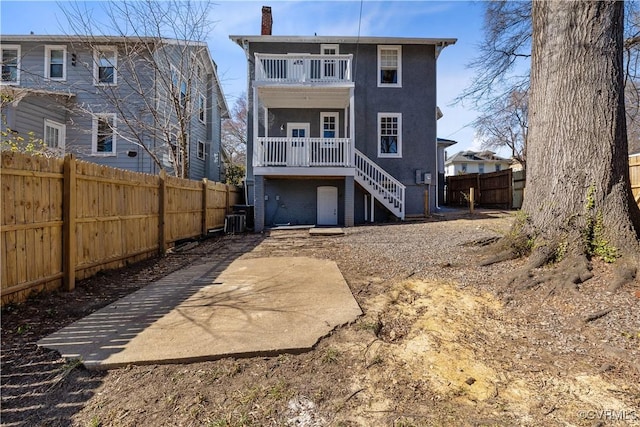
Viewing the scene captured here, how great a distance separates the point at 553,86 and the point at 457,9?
726 centimetres

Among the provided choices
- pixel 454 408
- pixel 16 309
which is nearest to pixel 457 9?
pixel 454 408

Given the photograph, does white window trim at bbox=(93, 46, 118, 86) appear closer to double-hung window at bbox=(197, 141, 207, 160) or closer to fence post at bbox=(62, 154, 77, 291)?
double-hung window at bbox=(197, 141, 207, 160)

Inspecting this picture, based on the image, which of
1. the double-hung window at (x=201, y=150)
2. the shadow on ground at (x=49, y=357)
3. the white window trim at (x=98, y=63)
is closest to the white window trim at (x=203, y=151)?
the double-hung window at (x=201, y=150)

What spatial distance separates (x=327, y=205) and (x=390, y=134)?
433 cm

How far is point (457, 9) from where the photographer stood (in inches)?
395

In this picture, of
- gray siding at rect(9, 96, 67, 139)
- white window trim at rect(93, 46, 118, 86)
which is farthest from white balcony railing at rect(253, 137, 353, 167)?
gray siding at rect(9, 96, 67, 139)

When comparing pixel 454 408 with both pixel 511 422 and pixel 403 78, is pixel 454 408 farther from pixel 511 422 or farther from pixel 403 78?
pixel 403 78

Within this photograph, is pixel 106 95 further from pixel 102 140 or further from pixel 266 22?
pixel 266 22

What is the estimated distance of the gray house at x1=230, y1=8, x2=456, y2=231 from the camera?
13117 mm

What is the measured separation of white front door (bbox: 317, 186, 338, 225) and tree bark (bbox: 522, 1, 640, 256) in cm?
936

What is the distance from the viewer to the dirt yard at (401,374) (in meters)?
1.98

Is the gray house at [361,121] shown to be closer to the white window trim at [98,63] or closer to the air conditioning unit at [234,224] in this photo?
the air conditioning unit at [234,224]

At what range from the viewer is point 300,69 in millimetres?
12648

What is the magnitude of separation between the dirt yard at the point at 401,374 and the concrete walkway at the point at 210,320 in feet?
0.45
